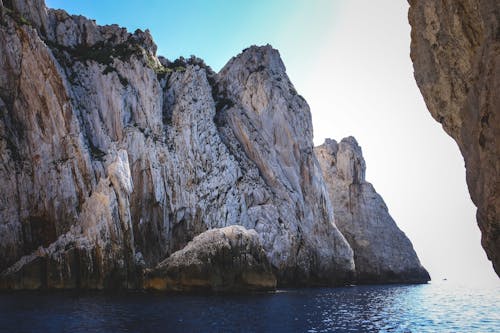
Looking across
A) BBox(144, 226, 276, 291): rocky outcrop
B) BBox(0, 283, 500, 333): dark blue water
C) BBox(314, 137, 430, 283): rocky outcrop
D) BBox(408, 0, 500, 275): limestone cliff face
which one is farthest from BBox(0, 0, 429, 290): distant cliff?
BBox(408, 0, 500, 275): limestone cliff face

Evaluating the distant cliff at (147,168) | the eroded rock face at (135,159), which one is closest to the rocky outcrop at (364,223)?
the distant cliff at (147,168)

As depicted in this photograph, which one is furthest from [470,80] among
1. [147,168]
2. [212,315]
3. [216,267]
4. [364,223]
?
[364,223]

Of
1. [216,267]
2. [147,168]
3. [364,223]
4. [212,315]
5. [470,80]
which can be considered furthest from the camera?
[364,223]

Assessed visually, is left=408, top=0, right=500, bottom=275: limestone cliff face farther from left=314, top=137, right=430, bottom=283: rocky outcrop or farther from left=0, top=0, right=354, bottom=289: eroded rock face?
left=314, top=137, right=430, bottom=283: rocky outcrop

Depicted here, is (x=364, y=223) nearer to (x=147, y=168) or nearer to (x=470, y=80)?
(x=147, y=168)

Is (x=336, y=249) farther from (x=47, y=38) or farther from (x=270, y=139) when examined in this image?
(x=47, y=38)

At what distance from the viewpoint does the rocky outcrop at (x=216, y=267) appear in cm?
4150

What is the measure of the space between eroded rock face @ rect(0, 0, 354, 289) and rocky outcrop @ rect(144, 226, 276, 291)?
4.82 metres

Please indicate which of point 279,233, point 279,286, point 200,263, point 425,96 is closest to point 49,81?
point 200,263

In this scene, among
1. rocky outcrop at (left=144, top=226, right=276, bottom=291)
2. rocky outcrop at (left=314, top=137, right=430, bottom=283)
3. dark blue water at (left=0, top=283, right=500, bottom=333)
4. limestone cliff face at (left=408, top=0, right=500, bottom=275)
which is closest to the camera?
limestone cliff face at (left=408, top=0, right=500, bottom=275)

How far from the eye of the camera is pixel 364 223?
9000cm

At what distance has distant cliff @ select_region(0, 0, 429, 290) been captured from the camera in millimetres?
Result: 43188

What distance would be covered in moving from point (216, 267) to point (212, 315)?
14.7m

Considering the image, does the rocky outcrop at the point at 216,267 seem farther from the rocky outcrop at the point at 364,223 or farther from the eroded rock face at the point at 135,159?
the rocky outcrop at the point at 364,223
